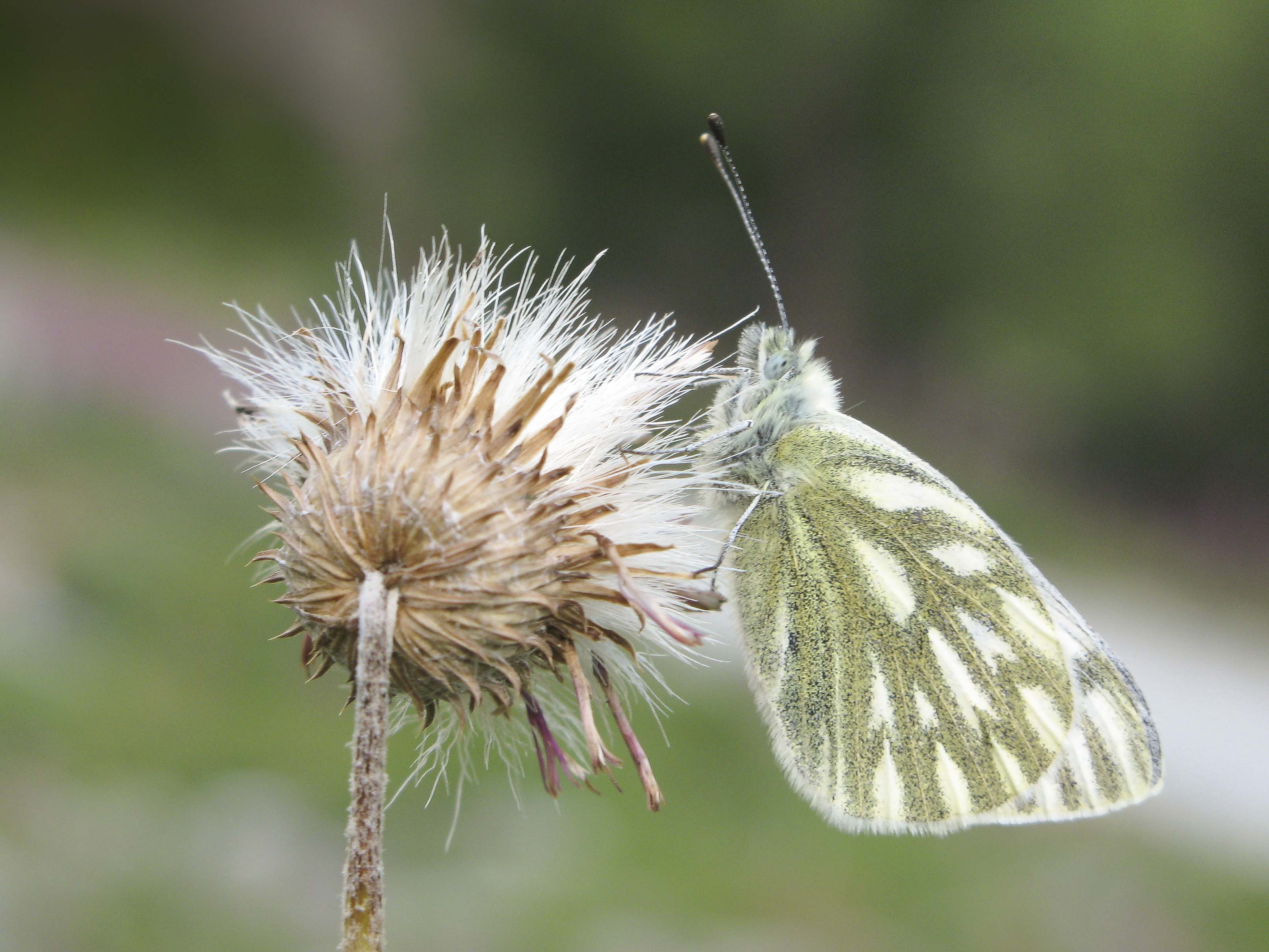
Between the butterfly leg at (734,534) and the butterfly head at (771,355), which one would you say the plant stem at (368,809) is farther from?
the butterfly head at (771,355)

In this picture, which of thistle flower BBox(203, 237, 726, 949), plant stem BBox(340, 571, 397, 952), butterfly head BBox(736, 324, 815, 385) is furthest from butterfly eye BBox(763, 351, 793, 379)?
plant stem BBox(340, 571, 397, 952)

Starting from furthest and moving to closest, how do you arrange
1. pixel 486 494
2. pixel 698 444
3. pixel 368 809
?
pixel 698 444 < pixel 486 494 < pixel 368 809

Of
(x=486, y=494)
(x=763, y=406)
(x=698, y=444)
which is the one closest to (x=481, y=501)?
(x=486, y=494)

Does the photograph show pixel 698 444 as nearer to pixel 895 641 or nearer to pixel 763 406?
pixel 763 406

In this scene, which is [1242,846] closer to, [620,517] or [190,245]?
[620,517]

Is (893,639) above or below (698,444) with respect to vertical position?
below

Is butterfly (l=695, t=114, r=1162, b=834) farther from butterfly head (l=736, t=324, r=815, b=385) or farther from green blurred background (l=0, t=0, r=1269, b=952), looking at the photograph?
green blurred background (l=0, t=0, r=1269, b=952)

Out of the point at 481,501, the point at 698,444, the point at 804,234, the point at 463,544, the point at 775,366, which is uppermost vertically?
the point at 804,234
